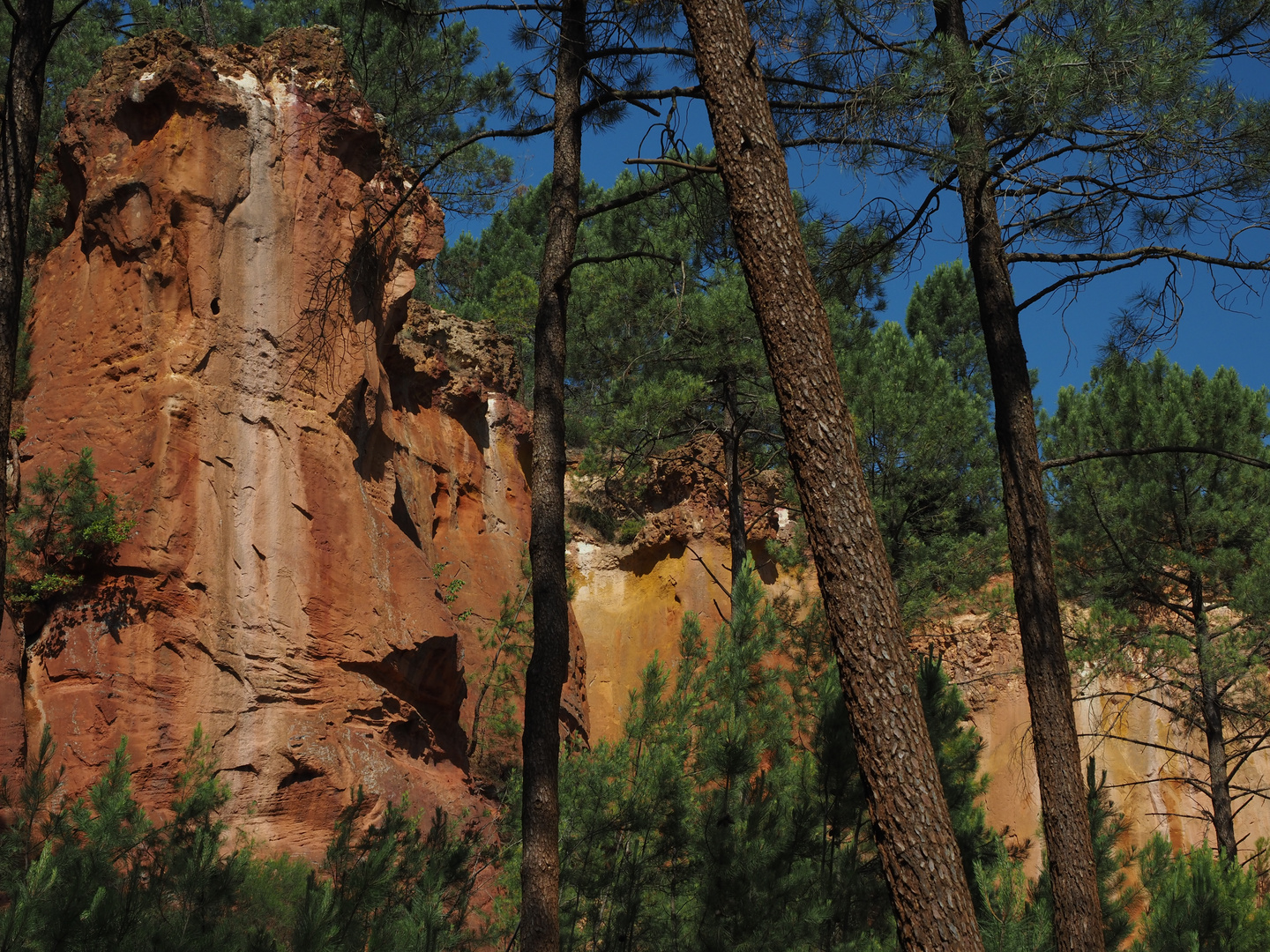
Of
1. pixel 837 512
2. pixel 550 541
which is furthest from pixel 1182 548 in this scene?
pixel 837 512

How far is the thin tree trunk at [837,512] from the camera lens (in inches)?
163

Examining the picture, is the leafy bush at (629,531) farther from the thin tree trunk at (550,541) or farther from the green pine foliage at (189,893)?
the green pine foliage at (189,893)

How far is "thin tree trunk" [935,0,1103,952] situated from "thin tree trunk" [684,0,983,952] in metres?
1.51

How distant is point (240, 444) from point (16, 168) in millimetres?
4666

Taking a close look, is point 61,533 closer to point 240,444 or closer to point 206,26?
point 240,444

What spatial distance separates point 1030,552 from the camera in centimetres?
677

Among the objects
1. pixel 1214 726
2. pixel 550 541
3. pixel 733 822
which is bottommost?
pixel 733 822

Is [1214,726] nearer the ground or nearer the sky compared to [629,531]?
nearer the ground

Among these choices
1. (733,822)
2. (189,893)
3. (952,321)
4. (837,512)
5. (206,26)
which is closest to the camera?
(189,893)

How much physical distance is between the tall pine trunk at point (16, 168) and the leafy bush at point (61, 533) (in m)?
3.85

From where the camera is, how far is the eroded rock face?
8.79 m

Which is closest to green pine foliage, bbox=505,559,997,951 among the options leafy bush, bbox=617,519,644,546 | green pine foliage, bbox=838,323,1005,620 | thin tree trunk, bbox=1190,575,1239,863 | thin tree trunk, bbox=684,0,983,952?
thin tree trunk, bbox=684,0,983,952

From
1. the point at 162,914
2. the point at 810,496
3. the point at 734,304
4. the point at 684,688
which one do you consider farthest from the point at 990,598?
the point at 162,914

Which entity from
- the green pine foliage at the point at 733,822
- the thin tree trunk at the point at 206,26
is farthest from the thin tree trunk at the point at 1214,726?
the thin tree trunk at the point at 206,26
